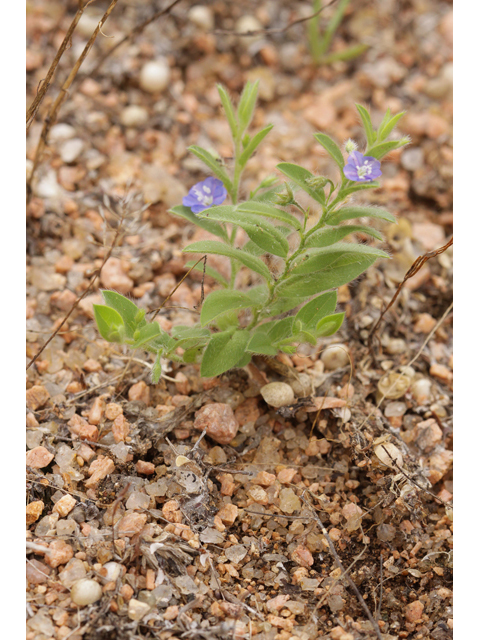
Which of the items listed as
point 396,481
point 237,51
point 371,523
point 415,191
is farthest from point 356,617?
point 237,51

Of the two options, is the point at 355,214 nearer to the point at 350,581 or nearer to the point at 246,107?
the point at 246,107

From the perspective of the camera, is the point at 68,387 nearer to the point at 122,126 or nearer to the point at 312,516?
the point at 312,516

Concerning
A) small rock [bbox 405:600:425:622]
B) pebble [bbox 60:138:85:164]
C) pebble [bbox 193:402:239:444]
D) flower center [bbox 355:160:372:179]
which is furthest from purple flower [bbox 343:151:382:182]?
pebble [bbox 60:138:85:164]

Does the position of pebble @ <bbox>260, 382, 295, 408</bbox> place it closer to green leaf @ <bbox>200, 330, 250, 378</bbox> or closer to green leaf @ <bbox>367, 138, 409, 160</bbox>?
green leaf @ <bbox>200, 330, 250, 378</bbox>

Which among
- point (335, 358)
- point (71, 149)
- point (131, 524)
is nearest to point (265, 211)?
point (335, 358)

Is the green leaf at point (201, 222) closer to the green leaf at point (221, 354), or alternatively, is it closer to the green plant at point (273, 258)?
the green plant at point (273, 258)

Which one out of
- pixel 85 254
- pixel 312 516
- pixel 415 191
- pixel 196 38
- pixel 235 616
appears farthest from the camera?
pixel 196 38
